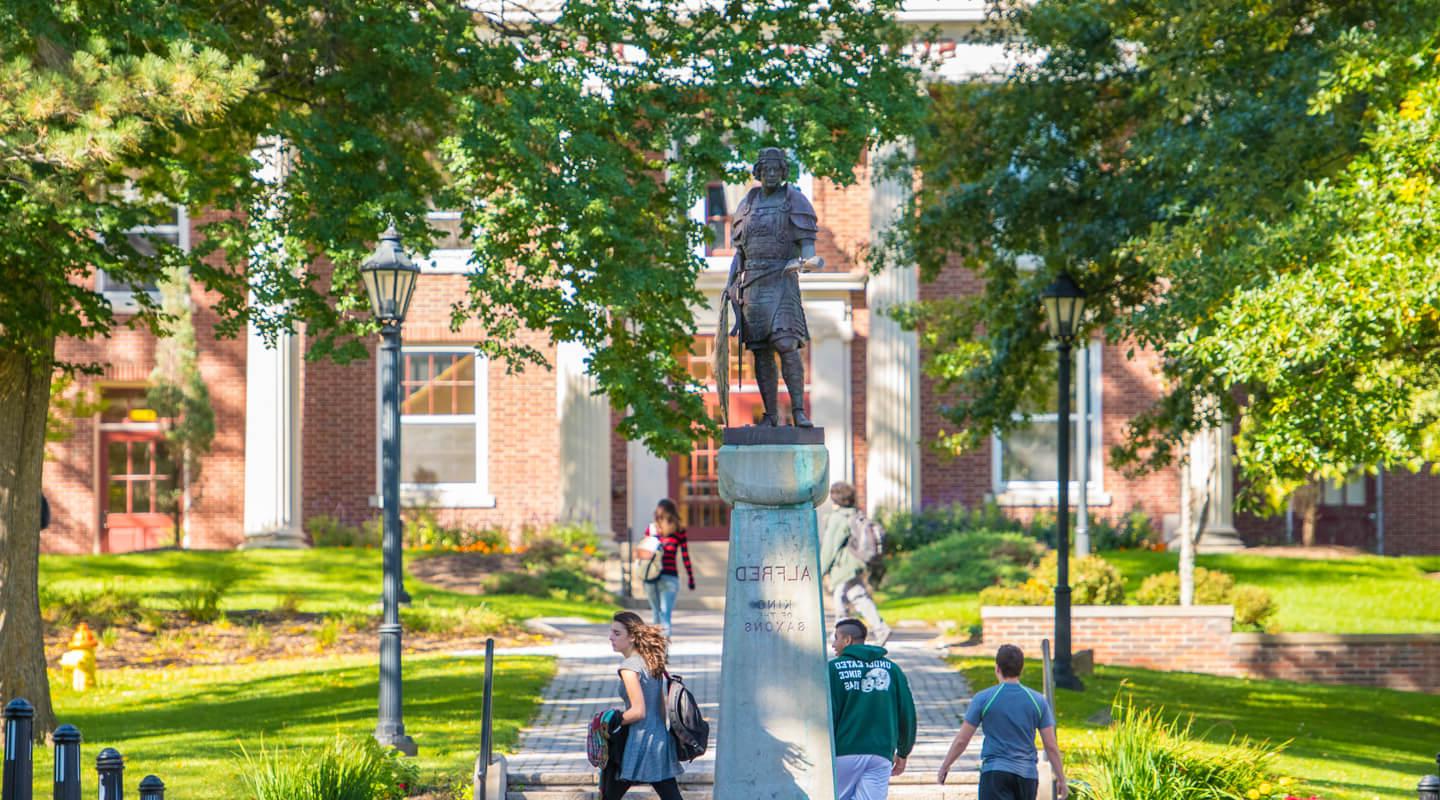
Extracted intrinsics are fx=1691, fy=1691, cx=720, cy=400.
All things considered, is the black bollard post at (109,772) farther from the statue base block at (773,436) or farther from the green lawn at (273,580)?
the green lawn at (273,580)

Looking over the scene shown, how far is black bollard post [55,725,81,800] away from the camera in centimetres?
739

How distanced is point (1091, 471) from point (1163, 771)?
2056 centimetres

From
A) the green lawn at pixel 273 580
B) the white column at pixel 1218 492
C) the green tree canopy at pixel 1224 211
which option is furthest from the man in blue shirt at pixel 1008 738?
the white column at pixel 1218 492

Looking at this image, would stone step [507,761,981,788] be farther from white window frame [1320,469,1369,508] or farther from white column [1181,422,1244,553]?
white window frame [1320,469,1369,508]

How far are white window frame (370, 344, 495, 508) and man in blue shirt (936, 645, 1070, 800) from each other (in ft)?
69.3

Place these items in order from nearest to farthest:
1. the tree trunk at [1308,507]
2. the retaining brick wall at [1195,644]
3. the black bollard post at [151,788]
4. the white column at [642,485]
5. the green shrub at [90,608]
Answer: the black bollard post at [151,788] < the retaining brick wall at [1195,644] < the green shrub at [90,608] < the tree trunk at [1308,507] < the white column at [642,485]

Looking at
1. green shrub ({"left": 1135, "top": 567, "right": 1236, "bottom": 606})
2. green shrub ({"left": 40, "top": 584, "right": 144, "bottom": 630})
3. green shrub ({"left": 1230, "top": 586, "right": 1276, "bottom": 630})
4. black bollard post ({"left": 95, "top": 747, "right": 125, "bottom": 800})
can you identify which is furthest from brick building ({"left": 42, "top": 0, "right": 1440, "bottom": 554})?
black bollard post ({"left": 95, "top": 747, "right": 125, "bottom": 800})

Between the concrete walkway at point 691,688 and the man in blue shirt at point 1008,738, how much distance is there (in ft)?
8.84

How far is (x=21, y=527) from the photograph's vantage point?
550 inches

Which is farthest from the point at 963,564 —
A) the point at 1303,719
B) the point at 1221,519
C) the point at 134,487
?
the point at 134,487

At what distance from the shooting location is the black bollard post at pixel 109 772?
688 centimetres

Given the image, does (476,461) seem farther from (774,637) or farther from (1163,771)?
(774,637)

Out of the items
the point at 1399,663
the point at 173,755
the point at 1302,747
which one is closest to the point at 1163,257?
the point at 1302,747

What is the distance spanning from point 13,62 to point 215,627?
1043cm
